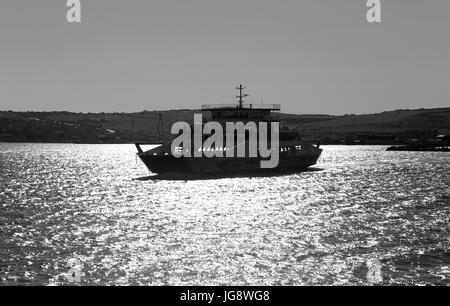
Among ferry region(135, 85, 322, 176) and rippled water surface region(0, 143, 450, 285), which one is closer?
rippled water surface region(0, 143, 450, 285)

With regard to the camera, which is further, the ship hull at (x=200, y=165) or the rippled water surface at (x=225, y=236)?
the ship hull at (x=200, y=165)

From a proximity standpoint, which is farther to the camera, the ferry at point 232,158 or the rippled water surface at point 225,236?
the ferry at point 232,158

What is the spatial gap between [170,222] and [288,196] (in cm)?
2353

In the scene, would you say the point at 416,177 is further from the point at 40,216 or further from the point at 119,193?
the point at 40,216

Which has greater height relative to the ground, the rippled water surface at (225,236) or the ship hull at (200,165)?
the ship hull at (200,165)

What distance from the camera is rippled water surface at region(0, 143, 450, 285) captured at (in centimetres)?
3008

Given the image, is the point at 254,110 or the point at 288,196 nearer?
the point at 288,196

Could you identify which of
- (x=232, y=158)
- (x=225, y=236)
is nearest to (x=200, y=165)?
(x=232, y=158)

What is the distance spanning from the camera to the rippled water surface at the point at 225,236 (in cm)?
3008

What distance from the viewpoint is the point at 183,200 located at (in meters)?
64.0

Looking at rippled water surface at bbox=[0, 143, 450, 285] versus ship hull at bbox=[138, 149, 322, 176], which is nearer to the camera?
rippled water surface at bbox=[0, 143, 450, 285]

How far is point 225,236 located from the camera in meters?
40.9

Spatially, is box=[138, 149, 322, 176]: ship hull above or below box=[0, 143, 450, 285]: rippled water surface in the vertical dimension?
above
